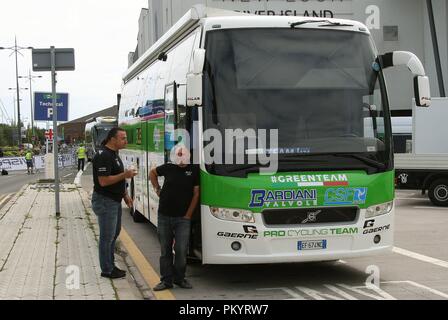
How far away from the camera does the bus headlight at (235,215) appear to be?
6.81 meters

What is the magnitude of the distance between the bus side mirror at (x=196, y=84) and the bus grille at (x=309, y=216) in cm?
142

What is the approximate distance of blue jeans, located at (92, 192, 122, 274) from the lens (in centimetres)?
740

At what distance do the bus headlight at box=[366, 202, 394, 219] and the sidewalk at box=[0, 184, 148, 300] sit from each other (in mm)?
2752

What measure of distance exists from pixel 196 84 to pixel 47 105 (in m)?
8.59

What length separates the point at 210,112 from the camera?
7000mm

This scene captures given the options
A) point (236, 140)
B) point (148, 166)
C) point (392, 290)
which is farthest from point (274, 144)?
point (148, 166)

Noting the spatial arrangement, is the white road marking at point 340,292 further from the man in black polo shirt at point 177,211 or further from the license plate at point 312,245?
the man in black polo shirt at point 177,211

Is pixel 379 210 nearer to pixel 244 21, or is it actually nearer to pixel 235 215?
pixel 235 215

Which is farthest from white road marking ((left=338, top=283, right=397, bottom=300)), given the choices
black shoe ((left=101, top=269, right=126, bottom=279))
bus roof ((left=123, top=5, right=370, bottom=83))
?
bus roof ((left=123, top=5, right=370, bottom=83))

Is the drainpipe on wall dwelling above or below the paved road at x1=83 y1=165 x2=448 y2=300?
above

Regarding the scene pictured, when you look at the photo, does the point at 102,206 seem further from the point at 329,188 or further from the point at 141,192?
the point at 141,192

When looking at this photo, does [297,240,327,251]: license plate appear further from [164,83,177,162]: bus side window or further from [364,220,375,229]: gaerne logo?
[164,83,177,162]: bus side window

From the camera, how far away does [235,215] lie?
6836 mm

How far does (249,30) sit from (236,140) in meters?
1.32
